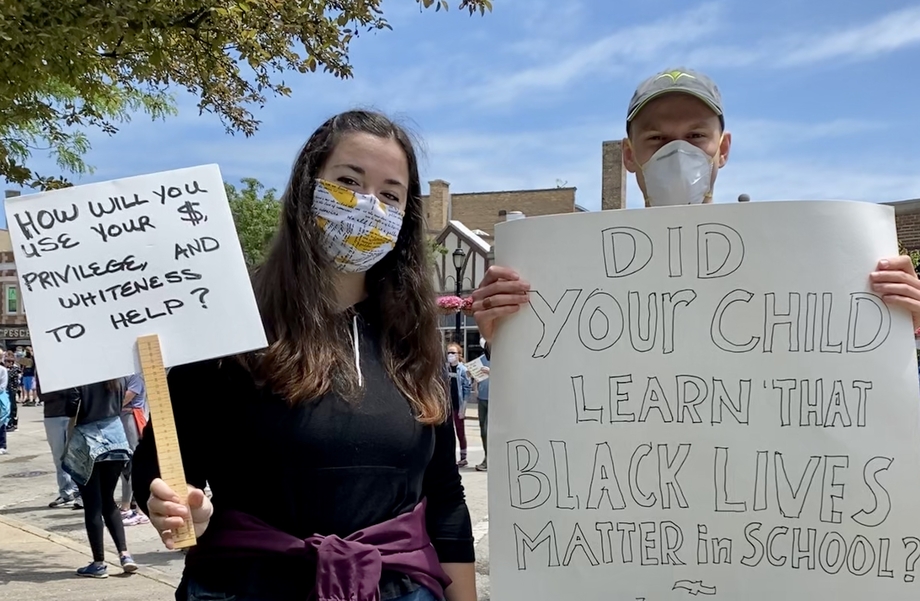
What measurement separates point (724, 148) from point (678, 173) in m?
0.23

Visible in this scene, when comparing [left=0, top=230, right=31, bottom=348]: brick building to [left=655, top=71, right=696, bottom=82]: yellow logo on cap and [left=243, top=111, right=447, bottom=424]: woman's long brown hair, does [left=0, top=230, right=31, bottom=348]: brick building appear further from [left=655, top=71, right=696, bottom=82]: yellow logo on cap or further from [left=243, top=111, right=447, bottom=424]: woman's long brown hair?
[left=655, top=71, right=696, bottom=82]: yellow logo on cap

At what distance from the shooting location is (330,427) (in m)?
1.66

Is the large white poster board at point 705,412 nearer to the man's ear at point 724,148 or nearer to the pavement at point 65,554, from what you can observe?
the man's ear at point 724,148

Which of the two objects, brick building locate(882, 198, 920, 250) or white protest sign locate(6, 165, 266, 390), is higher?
brick building locate(882, 198, 920, 250)

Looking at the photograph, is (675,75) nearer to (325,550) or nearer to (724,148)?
(724,148)

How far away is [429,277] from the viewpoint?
6.97 feet

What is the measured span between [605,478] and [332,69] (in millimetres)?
4051

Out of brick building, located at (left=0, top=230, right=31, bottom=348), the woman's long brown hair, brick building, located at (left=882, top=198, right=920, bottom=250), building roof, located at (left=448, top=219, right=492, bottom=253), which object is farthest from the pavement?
brick building, located at (left=0, top=230, right=31, bottom=348)

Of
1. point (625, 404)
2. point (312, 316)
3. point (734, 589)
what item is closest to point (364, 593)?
point (312, 316)

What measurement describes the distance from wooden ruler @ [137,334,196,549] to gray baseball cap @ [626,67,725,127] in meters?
1.36

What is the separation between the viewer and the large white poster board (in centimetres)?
177

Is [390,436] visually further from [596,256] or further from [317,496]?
[596,256]

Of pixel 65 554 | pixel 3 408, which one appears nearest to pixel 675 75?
pixel 65 554

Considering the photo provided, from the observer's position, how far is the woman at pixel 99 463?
5.38m
